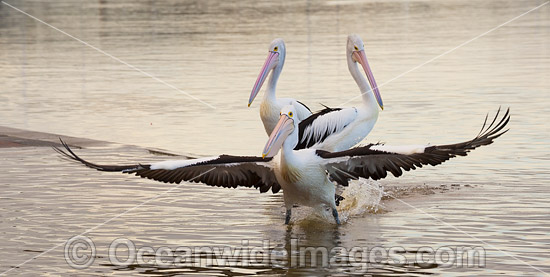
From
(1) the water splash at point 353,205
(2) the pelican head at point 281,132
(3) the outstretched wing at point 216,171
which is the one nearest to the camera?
(2) the pelican head at point 281,132

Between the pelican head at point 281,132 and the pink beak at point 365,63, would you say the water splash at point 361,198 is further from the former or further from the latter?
the pelican head at point 281,132

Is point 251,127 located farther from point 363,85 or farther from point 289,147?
point 289,147

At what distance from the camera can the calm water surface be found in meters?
8.71

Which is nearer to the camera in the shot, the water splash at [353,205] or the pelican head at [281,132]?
the pelican head at [281,132]

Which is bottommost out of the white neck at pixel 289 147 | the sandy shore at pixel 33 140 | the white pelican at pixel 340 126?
the white neck at pixel 289 147

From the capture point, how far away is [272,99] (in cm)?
1090

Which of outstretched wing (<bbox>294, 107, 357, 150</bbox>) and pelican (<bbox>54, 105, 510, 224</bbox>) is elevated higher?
outstretched wing (<bbox>294, 107, 357, 150</bbox>)

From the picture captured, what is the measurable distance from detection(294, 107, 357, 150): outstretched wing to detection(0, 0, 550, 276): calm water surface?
0.66m

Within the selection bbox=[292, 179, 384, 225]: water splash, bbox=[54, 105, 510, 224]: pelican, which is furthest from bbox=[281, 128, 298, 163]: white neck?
bbox=[292, 179, 384, 225]: water splash

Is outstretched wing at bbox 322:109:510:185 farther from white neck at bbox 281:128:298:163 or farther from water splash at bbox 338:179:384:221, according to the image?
water splash at bbox 338:179:384:221

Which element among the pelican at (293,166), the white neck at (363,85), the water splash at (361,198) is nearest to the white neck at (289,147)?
the pelican at (293,166)

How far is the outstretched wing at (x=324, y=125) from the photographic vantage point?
10312mm

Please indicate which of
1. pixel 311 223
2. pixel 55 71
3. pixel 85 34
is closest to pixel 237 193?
pixel 311 223

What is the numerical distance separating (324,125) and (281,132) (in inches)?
66.5
